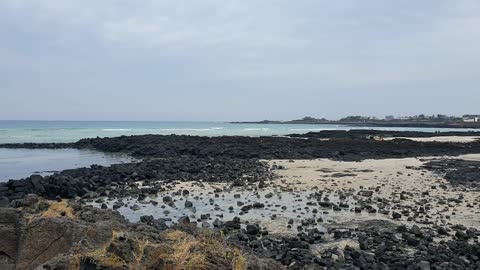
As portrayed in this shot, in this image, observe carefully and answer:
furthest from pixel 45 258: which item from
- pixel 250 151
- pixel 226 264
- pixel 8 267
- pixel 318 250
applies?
pixel 250 151

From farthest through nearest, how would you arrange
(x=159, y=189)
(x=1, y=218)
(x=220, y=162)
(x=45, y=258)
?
(x=220, y=162) → (x=159, y=189) → (x=1, y=218) → (x=45, y=258)

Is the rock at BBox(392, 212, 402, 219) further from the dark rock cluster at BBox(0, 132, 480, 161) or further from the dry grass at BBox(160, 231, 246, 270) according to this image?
the dark rock cluster at BBox(0, 132, 480, 161)

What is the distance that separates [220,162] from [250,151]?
6.93 m

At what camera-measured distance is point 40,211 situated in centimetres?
814

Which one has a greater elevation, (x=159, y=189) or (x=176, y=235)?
(x=176, y=235)

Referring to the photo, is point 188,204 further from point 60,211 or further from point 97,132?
point 97,132

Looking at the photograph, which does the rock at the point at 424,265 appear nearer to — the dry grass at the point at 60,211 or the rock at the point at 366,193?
the dry grass at the point at 60,211

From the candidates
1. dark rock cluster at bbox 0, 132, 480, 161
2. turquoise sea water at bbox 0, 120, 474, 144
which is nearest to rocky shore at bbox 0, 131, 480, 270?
dark rock cluster at bbox 0, 132, 480, 161

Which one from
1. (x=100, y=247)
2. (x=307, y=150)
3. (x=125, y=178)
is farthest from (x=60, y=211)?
(x=307, y=150)

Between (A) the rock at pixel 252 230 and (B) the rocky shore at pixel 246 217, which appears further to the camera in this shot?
(A) the rock at pixel 252 230

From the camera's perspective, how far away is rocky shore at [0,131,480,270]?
5695 millimetres

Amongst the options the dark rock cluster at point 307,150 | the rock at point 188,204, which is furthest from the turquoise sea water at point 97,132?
the rock at point 188,204

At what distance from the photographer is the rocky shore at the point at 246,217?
5695 mm

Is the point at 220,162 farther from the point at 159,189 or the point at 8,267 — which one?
A: the point at 8,267
